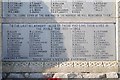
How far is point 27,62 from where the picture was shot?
30.8 ft

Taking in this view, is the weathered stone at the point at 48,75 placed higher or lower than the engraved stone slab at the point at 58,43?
lower

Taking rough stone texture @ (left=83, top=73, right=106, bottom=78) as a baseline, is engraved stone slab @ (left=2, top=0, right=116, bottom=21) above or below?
above

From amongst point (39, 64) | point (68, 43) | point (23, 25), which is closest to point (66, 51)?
point (68, 43)

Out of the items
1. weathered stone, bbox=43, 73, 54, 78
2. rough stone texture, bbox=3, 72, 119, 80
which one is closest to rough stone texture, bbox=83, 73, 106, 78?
rough stone texture, bbox=3, 72, 119, 80

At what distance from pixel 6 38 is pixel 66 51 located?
6.32ft

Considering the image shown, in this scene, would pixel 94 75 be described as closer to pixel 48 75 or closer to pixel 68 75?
pixel 68 75

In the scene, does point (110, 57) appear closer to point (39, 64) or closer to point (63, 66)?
point (63, 66)

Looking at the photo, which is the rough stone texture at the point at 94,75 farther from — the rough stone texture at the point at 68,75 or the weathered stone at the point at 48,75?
the weathered stone at the point at 48,75

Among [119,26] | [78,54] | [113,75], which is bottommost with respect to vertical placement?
[113,75]

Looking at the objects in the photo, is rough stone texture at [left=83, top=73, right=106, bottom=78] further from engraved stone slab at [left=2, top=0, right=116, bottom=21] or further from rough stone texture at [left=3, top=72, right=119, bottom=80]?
engraved stone slab at [left=2, top=0, right=116, bottom=21]

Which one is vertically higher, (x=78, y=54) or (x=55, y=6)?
(x=55, y=6)

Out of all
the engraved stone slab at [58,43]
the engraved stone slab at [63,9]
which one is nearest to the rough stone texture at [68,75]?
the engraved stone slab at [58,43]

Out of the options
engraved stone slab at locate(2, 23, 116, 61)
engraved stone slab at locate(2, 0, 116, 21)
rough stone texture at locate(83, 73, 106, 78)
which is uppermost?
engraved stone slab at locate(2, 0, 116, 21)

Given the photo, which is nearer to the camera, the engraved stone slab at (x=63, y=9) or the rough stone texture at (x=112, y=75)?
the rough stone texture at (x=112, y=75)
